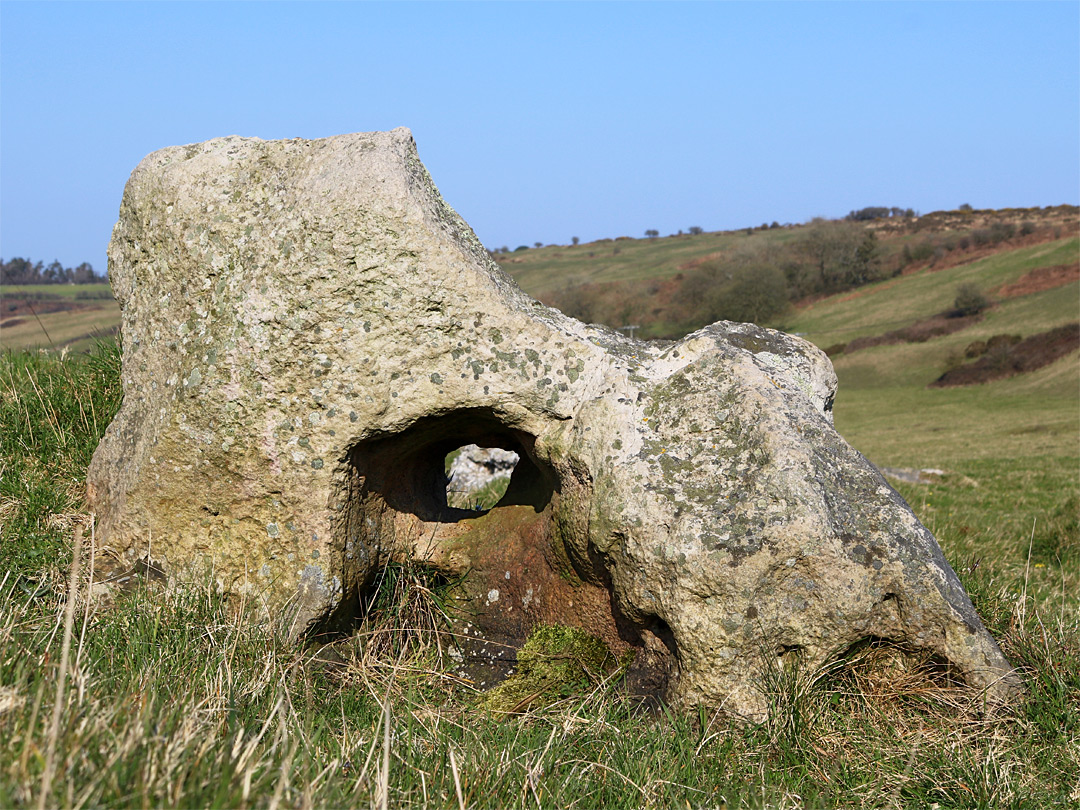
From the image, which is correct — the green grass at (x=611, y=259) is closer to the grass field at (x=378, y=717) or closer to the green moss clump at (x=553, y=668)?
the grass field at (x=378, y=717)

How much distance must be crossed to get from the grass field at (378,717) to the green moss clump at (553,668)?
93mm

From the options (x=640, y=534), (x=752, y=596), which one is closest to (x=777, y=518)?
(x=752, y=596)

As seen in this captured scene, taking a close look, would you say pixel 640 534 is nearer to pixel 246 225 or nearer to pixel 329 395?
pixel 329 395

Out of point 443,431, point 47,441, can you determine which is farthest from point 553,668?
point 47,441

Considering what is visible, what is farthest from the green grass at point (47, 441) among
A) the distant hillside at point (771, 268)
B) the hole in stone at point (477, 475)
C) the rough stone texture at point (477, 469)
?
the distant hillside at point (771, 268)

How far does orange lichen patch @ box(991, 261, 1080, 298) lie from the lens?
178ft

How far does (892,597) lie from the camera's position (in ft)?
14.4

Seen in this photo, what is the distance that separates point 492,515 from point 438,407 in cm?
113

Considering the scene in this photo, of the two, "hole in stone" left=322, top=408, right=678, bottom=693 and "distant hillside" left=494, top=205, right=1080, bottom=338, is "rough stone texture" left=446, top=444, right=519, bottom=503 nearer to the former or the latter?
"hole in stone" left=322, top=408, right=678, bottom=693

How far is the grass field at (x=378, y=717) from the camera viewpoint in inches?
92.8

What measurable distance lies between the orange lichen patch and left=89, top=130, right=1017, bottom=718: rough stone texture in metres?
58.6

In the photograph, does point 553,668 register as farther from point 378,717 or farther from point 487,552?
point 378,717

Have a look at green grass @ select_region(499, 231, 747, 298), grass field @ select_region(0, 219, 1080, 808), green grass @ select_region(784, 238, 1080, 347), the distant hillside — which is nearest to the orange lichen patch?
green grass @ select_region(784, 238, 1080, 347)

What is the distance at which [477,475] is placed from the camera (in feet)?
34.4
